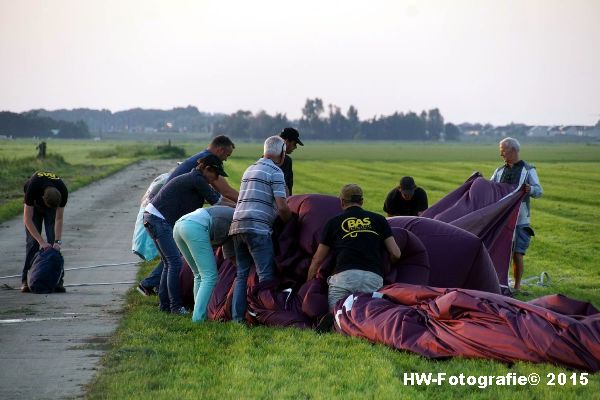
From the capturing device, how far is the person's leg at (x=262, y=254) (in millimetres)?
10664

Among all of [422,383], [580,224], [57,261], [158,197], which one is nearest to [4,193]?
[580,224]

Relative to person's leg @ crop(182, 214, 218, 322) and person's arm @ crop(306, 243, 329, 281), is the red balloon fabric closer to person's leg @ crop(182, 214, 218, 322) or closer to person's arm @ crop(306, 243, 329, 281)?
person's arm @ crop(306, 243, 329, 281)

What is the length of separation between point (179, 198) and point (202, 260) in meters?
0.89

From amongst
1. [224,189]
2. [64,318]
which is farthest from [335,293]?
[64,318]

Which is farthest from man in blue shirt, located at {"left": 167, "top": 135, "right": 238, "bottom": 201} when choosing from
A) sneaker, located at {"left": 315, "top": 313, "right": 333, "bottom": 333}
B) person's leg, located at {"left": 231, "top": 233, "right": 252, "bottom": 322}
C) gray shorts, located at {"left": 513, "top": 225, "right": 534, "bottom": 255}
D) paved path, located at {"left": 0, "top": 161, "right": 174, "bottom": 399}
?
gray shorts, located at {"left": 513, "top": 225, "right": 534, "bottom": 255}

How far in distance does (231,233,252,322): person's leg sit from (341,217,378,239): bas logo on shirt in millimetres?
1190

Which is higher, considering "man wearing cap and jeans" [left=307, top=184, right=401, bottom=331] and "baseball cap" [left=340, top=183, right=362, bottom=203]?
"baseball cap" [left=340, top=183, right=362, bottom=203]

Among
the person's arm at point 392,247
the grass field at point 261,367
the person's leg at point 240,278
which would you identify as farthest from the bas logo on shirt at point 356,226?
the person's leg at point 240,278

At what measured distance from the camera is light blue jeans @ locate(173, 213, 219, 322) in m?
10.8

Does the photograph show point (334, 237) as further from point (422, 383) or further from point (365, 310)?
point (422, 383)

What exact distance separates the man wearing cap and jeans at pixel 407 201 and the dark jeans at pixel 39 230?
14.3 feet

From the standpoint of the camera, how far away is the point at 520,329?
341 inches

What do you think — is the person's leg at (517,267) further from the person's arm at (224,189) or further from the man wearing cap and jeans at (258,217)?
the person's arm at (224,189)

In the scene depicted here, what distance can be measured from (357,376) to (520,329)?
147cm
